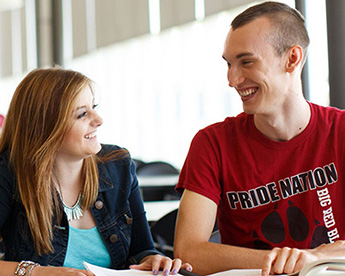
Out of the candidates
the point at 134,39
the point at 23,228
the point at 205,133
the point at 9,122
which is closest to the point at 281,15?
the point at 205,133

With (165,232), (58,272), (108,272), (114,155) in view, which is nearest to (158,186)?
(165,232)

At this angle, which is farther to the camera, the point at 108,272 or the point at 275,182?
the point at 275,182

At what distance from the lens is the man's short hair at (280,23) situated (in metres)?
1.73

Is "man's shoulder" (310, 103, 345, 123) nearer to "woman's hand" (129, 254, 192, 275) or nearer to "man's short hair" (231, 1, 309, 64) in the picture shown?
"man's short hair" (231, 1, 309, 64)

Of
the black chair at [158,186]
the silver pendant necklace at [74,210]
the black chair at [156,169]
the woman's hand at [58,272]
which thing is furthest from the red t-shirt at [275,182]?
the black chair at [156,169]

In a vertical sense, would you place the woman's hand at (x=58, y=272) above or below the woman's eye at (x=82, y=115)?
below

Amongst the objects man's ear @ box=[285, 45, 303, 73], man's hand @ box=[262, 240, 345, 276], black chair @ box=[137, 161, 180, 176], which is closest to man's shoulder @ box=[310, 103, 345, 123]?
man's ear @ box=[285, 45, 303, 73]

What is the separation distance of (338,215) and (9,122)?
106 cm

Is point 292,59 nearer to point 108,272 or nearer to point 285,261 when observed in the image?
point 285,261

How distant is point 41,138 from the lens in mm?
1746

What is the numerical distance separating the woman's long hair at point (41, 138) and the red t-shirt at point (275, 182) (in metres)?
0.39

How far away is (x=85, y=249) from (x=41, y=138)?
0.37 meters

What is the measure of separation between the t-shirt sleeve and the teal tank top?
0.31 meters

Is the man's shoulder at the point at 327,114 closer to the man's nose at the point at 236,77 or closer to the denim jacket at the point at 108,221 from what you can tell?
the man's nose at the point at 236,77
